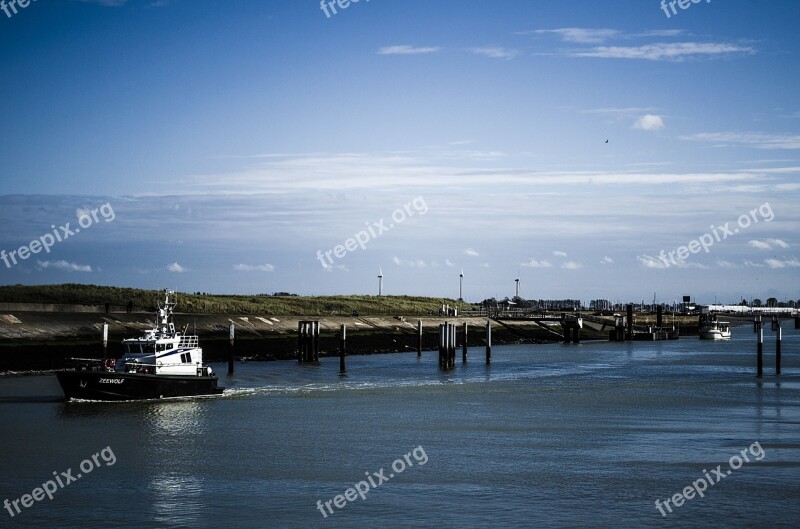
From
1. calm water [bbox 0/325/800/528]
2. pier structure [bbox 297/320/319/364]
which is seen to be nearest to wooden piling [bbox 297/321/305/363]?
pier structure [bbox 297/320/319/364]

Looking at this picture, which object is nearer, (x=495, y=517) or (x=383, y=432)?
(x=495, y=517)

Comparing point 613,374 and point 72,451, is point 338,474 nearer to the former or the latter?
point 72,451

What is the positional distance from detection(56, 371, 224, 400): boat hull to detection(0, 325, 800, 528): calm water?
2.83ft

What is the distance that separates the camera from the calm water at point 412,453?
28297mm

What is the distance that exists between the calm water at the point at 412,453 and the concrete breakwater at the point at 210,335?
40.0 feet

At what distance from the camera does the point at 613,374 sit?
80.6 m

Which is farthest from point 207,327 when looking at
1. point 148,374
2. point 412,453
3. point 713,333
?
point 713,333

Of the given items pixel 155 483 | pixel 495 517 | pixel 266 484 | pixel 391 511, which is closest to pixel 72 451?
pixel 155 483

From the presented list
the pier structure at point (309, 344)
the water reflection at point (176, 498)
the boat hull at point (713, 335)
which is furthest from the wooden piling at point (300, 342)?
the boat hull at point (713, 335)

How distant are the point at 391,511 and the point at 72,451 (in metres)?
14.7

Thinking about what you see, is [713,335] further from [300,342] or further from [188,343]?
[188,343]

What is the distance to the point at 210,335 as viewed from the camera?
98.4 metres

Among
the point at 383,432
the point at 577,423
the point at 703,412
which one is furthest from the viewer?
the point at 703,412

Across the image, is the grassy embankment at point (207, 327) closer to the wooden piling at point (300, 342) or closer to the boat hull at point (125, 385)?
the wooden piling at point (300, 342)
